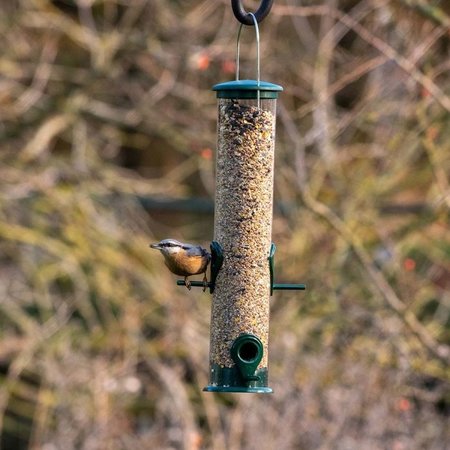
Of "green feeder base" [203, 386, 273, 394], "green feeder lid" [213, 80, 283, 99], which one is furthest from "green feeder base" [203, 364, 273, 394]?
"green feeder lid" [213, 80, 283, 99]

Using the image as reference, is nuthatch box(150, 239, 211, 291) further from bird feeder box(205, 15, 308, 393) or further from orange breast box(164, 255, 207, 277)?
bird feeder box(205, 15, 308, 393)

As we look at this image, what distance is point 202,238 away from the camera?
9.96 m

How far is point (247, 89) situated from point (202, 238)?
5451mm

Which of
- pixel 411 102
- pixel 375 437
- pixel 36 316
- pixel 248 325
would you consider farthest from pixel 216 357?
pixel 36 316

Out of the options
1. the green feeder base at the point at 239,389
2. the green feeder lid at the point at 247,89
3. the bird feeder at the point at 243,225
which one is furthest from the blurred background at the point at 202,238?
the green feeder base at the point at 239,389

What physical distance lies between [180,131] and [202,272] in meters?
4.46

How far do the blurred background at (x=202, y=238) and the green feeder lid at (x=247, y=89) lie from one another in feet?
7.71

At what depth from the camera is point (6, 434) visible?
1127cm

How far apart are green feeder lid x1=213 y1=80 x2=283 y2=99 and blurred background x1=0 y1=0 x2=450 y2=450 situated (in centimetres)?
235

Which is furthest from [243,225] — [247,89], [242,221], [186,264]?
[247,89]

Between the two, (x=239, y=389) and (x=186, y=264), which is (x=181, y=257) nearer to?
(x=186, y=264)

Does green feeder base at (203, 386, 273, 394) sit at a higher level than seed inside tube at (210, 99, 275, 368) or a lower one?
lower

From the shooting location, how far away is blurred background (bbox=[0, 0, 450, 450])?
7.63 m

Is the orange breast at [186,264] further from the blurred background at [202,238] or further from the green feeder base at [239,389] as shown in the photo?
the blurred background at [202,238]
